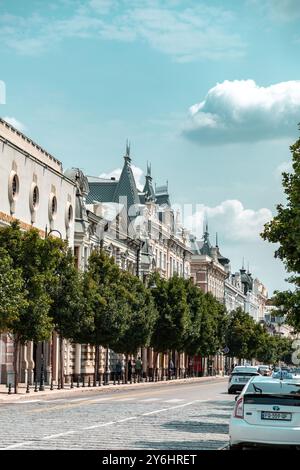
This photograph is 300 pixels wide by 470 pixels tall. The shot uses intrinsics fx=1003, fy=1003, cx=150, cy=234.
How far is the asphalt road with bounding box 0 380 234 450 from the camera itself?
18.8 meters

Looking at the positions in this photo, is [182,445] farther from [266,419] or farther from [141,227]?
[141,227]

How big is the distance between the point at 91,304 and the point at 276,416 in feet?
130

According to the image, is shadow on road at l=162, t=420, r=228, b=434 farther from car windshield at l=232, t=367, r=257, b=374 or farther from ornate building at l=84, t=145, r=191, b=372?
ornate building at l=84, t=145, r=191, b=372

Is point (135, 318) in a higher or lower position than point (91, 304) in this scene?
lower

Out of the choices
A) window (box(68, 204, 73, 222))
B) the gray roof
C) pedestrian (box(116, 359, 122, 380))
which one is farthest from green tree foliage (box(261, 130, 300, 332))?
the gray roof

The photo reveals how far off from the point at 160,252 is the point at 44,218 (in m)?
43.3

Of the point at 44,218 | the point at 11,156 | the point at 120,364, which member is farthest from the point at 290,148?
the point at 120,364

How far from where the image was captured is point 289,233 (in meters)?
27.8

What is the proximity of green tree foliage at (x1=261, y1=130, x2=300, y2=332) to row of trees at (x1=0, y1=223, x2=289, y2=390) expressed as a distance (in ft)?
47.2

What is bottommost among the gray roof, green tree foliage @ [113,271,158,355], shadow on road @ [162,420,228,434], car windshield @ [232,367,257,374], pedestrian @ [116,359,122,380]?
pedestrian @ [116,359,122,380]

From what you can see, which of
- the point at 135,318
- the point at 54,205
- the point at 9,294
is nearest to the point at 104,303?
the point at 135,318

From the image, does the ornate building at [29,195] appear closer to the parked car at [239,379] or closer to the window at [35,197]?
the window at [35,197]

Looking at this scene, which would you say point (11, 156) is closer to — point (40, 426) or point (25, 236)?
point (25, 236)

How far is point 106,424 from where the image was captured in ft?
80.6
